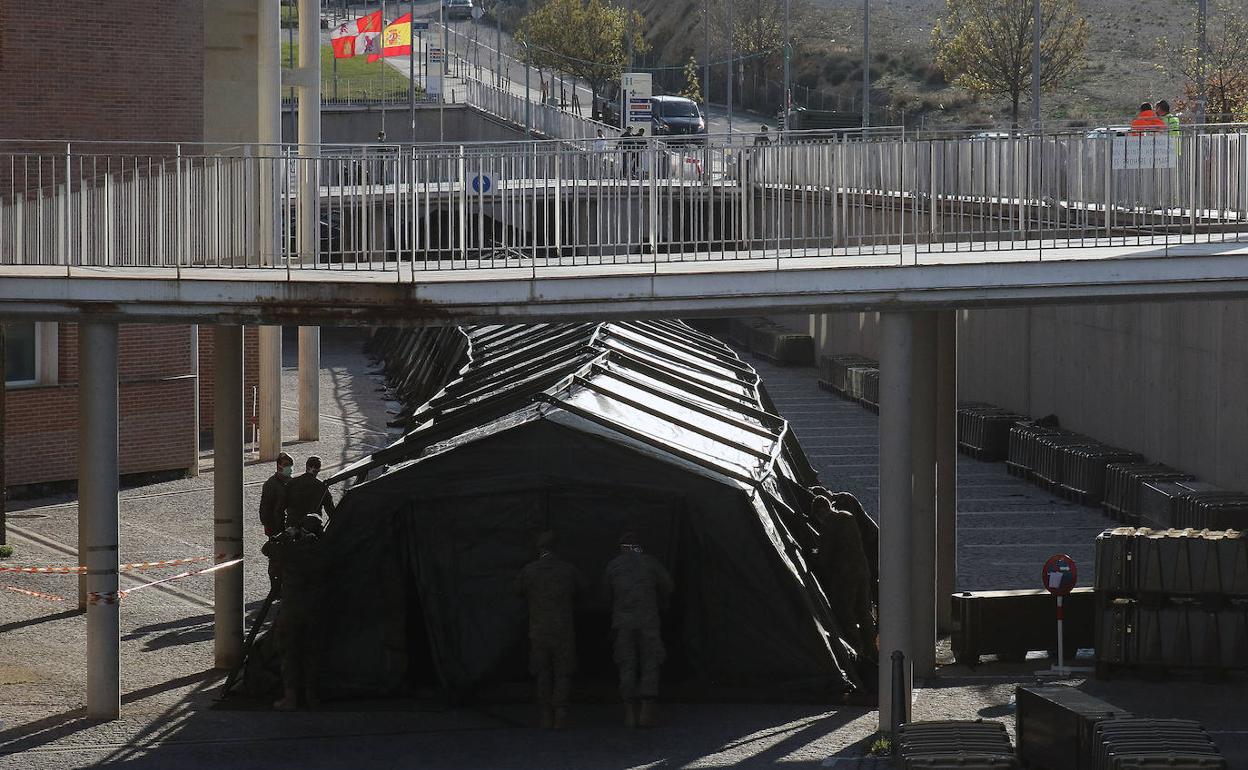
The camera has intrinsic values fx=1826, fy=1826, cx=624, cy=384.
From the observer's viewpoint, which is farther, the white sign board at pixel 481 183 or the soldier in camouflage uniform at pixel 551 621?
the white sign board at pixel 481 183

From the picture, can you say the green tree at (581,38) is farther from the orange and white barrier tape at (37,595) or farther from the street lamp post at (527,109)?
the orange and white barrier tape at (37,595)

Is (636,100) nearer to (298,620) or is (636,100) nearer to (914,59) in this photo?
(914,59)

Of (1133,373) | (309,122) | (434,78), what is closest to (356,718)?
(1133,373)

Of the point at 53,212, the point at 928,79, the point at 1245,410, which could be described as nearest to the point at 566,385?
the point at 53,212

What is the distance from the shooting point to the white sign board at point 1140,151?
585 inches

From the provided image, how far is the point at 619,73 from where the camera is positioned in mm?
79125

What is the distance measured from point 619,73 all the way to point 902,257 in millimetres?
66173

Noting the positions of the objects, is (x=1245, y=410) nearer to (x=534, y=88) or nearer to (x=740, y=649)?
(x=740, y=649)

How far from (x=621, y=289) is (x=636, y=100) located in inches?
1751

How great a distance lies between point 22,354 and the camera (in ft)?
82.7

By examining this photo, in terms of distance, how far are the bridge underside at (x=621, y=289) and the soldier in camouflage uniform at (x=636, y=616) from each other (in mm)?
1945

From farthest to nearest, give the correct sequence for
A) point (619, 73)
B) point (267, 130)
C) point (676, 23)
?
point (676, 23)
point (619, 73)
point (267, 130)

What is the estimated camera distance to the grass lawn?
79.2 metres

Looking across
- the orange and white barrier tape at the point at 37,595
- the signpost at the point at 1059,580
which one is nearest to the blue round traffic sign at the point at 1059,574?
the signpost at the point at 1059,580
